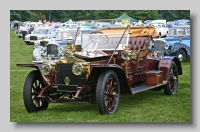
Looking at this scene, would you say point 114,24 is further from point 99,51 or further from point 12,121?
point 12,121

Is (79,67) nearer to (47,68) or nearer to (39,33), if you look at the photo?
(47,68)

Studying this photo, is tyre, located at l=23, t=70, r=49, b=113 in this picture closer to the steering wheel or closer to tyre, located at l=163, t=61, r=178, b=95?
the steering wheel

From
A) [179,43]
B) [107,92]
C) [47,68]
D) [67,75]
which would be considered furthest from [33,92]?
[179,43]

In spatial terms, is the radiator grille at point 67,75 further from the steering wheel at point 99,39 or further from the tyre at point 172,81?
the tyre at point 172,81

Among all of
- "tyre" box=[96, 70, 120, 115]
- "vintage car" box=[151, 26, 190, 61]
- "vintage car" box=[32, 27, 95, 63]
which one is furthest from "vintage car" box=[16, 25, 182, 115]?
"vintage car" box=[151, 26, 190, 61]

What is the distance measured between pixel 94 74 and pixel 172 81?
3.04m

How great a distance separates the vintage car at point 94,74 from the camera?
756cm

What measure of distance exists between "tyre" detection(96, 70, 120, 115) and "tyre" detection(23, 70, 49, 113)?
127 centimetres

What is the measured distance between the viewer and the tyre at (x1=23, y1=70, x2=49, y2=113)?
25.6ft

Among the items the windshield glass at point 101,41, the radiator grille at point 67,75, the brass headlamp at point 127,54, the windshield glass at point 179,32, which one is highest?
the windshield glass at point 179,32

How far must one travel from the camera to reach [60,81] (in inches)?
306

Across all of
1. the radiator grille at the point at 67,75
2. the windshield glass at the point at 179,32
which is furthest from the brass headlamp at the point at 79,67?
the windshield glass at the point at 179,32

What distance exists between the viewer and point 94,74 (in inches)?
303

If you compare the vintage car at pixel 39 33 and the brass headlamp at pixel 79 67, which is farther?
the vintage car at pixel 39 33
